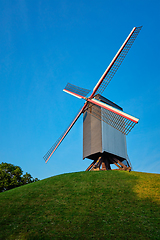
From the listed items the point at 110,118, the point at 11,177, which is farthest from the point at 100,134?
the point at 11,177

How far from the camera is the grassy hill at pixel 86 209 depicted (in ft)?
45.0

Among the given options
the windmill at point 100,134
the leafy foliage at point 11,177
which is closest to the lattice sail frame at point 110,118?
the windmill at point 100,134

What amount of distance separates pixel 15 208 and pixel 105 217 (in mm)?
8547

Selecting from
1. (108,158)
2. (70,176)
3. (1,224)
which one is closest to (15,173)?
(70,176)

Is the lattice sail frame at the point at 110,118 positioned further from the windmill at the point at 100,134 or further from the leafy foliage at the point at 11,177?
the leafy foliage at the point at 11,177

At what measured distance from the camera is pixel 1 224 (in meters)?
15.3

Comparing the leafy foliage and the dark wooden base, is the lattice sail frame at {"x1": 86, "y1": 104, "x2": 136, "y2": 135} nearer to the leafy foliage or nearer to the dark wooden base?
the dark wooden base

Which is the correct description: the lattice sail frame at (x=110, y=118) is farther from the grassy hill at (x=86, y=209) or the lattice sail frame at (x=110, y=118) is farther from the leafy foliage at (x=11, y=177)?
the leafy foliage at (x=11, y=177)

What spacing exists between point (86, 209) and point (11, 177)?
2529 centimetres

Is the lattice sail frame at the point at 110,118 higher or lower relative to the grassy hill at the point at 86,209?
higher

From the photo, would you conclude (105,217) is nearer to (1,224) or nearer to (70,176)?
(1,224)

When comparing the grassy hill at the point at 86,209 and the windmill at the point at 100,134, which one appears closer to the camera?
the grassy hill at the point at 86,209

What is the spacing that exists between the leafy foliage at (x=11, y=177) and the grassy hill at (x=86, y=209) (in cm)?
1364

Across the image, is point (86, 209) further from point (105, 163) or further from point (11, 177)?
point (11, 177)
